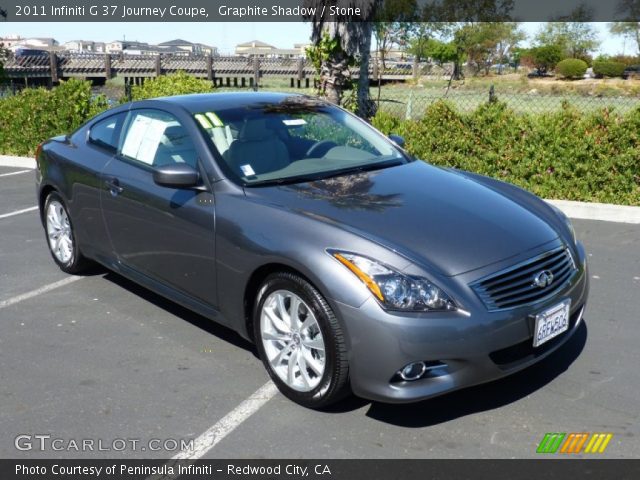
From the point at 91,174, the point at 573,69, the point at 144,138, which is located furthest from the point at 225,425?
the point at 573,69

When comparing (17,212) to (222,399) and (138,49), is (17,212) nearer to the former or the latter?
(222,399)

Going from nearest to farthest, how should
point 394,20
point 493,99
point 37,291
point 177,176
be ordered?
point 177,176
point 37,291
point 493,99
point 394,20

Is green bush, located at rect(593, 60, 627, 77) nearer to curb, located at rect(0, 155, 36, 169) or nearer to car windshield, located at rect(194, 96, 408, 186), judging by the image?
curb, located at rect(0, 155, 36, 169)

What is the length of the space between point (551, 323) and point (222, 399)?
181 cm

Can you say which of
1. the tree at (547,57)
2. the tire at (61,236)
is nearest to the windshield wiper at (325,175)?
the tire at (61,236)

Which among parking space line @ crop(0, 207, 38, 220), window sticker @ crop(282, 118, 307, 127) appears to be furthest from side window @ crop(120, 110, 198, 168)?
parking space line @ crop(0, 207, 38, 220)

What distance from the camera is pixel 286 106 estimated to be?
5230 millimetres

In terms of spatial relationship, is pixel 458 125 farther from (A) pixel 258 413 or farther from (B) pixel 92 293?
(A) pixel 258 413

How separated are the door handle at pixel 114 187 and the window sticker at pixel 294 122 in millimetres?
1241

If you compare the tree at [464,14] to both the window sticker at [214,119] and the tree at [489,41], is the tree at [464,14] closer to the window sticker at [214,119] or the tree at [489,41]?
the tree at [489,41]

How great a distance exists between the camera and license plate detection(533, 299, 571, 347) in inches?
144

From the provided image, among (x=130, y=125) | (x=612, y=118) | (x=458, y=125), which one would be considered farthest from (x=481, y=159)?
(x=130, y=125)

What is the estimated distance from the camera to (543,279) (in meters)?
3.73
